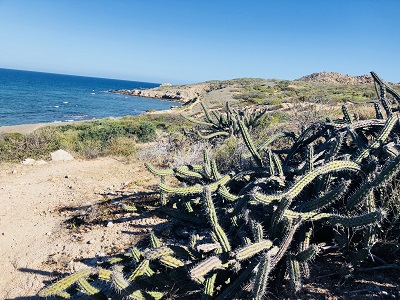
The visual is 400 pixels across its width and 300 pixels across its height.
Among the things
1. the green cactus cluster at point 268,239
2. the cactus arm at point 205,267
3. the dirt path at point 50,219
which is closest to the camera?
the cactus arm at point 205,267

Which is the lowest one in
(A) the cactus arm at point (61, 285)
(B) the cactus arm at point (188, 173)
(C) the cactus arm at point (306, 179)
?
(A) the cactus arm at point (61, 285)

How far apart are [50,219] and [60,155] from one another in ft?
14.8

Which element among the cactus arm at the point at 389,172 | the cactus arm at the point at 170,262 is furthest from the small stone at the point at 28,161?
Result: the cactus arm at the point at 389,172

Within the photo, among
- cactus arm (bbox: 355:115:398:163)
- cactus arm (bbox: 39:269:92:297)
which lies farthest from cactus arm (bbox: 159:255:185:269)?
cactus arm (bbox: 355:115:398:163)

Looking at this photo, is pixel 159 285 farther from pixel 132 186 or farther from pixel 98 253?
pixel 132 186

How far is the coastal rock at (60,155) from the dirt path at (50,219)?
64cm

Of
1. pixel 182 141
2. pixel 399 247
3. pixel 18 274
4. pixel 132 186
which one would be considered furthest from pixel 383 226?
pixel 182 141

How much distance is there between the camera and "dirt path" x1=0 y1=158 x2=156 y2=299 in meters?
3.64

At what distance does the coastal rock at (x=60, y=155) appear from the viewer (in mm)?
8888

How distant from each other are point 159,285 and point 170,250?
340mm

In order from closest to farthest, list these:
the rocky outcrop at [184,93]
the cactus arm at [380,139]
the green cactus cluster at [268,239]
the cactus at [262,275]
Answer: the cactus at [262,275] → the green cactus cluster at [268,239] → the cactus arm at [380,139] → the rocky outcrop at [184,93]

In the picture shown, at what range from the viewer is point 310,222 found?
108 inches

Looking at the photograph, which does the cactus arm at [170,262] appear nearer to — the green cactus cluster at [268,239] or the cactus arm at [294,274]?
the green cactus cluster at [268,239]

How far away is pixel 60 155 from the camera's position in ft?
29.6
